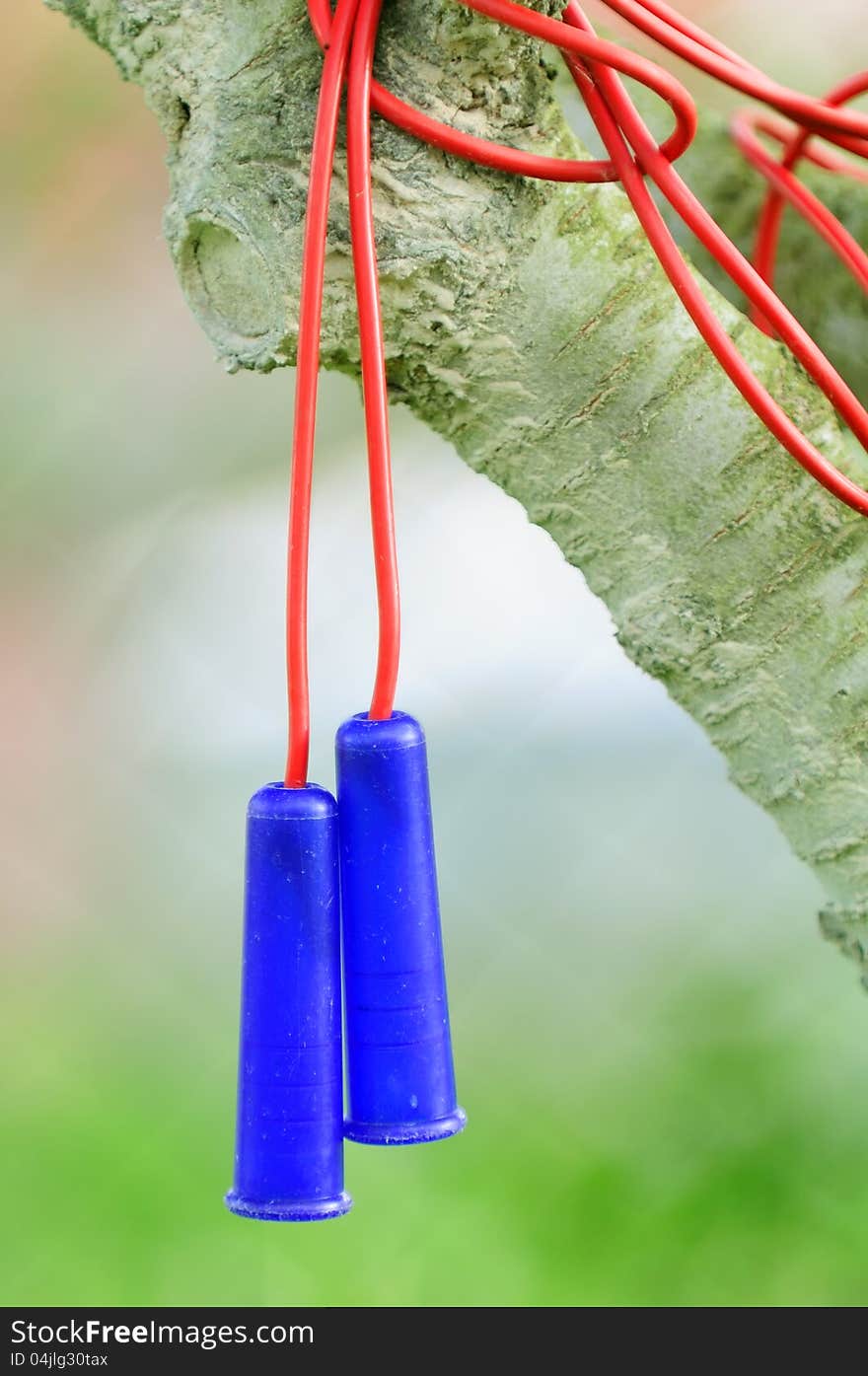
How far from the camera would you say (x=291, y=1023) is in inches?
15.4

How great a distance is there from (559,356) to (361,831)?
0.55ft

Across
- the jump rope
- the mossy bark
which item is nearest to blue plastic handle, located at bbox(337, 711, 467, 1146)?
the jump rope

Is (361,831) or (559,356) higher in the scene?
(559,356)

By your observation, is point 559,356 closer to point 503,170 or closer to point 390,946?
point 503,170

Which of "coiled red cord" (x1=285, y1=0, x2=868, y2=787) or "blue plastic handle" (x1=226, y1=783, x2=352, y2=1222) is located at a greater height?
"coiled red cord" (x1=285, y1=0, x2=868, y2=787)

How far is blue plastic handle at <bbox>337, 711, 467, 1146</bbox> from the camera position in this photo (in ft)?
1.29

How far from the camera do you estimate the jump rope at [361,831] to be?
390mm

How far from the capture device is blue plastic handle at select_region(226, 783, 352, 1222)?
39 cm

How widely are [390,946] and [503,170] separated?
0.77 feet

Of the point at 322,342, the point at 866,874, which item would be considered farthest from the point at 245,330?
the point at 866,874

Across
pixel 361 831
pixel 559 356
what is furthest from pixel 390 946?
pixel 559 356

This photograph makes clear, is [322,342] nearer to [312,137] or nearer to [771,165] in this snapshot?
[312,137]

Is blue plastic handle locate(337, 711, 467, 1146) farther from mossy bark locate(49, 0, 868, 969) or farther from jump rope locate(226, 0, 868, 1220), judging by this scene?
mossy bark locate(49, 0, 868, 969)

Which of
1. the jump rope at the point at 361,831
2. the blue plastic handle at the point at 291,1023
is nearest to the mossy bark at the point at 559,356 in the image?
the jump rope at the point at 361,831
